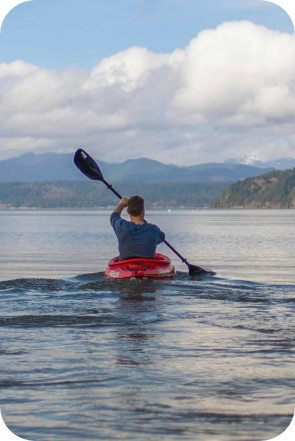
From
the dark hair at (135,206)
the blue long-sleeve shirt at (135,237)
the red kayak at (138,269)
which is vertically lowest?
the red kayak at (138,269)

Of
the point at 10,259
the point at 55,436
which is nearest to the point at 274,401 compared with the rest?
the point at 55,436

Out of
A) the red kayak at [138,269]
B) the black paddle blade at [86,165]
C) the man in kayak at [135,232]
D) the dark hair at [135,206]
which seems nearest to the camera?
the dark hair at [135,206]

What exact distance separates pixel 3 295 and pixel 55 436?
31.0 feet

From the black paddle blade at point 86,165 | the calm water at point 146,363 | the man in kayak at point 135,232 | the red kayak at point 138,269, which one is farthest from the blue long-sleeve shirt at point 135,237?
the black paddle blade at point 86,165

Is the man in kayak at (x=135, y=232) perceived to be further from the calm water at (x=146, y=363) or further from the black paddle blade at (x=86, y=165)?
the black paddle blade at (x=86, y=165)

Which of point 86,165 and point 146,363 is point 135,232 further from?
point 146,363

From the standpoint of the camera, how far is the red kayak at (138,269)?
588 inches

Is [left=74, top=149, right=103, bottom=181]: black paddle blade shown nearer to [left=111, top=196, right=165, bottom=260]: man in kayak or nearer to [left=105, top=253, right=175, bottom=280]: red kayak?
[left=105, top=253, right=175, bottom=280]: red kayak

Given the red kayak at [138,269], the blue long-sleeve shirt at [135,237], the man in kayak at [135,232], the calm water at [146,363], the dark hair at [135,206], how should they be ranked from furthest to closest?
the red kayak at [138,269], the blue long-sleeve shirt at [135,237], the man in kayak at [135,232], the dark hair at [135,206], the calm water at [146,363]

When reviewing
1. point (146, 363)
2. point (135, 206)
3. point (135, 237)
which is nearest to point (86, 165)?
point (135, 237)

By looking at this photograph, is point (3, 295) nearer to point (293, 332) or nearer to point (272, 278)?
point (293, 332)

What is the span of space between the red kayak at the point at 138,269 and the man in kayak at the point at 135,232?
0.15 metres

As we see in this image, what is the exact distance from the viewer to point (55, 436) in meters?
5.00

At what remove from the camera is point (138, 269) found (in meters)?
14.9
